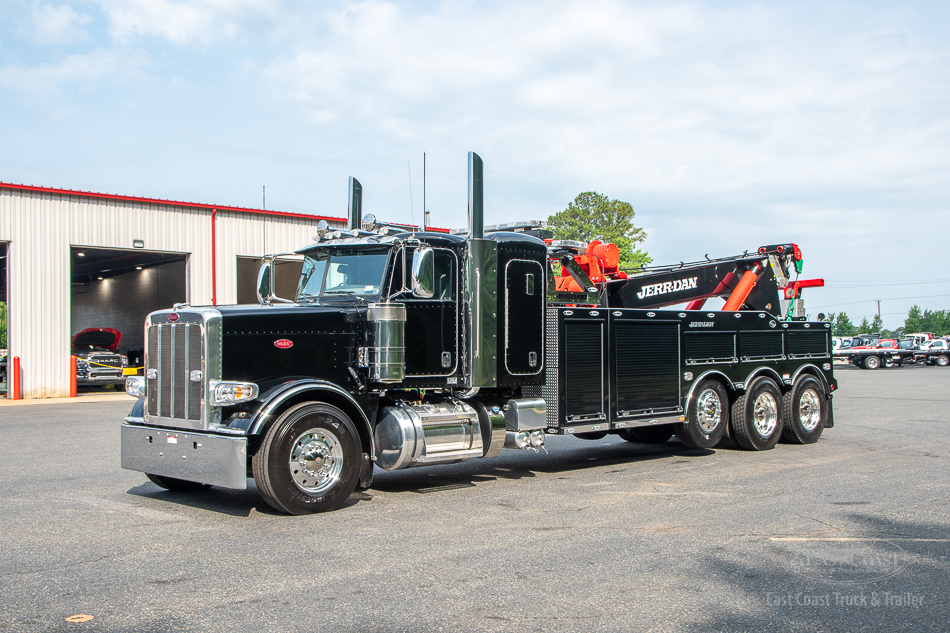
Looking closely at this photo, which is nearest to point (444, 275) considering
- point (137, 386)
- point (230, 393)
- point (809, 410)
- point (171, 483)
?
point (230, 393)

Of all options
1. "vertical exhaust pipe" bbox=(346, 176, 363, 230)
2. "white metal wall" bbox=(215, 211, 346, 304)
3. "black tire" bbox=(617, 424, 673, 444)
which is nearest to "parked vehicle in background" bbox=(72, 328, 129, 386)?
"white metal wall" bbox=(215, 211, 346, 304)

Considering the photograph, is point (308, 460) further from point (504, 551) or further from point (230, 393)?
point (504, 551)

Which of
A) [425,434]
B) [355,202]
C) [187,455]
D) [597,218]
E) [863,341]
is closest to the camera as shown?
[187,455]

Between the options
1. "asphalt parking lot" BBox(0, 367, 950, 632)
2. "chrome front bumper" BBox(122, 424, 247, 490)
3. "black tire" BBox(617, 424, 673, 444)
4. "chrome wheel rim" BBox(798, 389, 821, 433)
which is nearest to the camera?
"asphalt parking lot" BBox(0, 367, 950, 632)

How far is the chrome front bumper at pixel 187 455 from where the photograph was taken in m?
7.08

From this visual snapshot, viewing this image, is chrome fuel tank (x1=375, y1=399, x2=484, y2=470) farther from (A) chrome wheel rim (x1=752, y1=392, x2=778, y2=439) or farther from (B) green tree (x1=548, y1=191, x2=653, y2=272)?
(B) green tree (x1=548, y1=191, x2=653, y2=272)

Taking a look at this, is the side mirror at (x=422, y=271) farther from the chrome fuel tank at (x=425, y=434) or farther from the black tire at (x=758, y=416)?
the black tire at (x=758, y=416)

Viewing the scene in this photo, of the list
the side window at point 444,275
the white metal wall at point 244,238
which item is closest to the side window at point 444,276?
the side window at point 444,275

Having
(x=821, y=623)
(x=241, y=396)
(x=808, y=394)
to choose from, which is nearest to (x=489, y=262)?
(x=241, y=396)

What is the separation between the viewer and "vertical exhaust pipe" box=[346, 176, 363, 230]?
35.4ft

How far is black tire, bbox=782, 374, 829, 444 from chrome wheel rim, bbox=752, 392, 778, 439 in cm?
44

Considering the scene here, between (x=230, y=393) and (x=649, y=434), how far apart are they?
7202 millimetres

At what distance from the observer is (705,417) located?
11430 millimetres

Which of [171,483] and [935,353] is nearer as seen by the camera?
[171,483]
